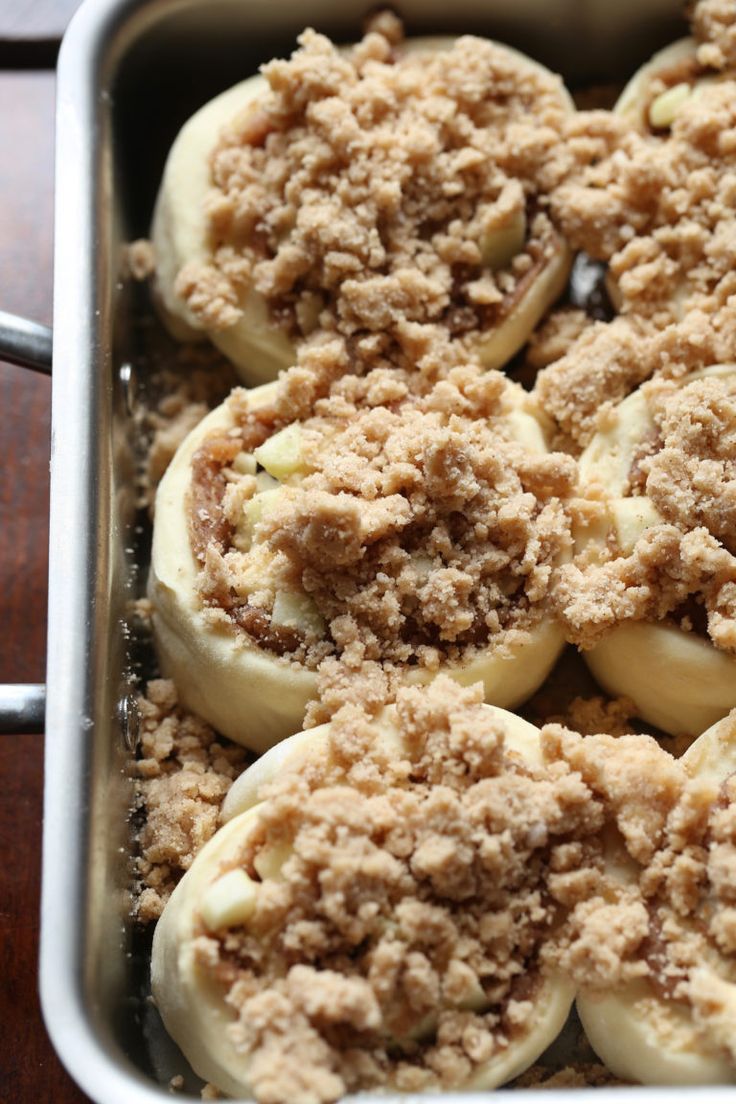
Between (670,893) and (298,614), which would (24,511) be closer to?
(298,614)

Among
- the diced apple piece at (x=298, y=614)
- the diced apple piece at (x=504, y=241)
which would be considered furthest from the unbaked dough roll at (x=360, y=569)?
the diced apple piece at (x=504, y=241)

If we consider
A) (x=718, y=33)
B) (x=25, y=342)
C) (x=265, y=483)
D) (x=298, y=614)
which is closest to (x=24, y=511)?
(x=25, y=342)

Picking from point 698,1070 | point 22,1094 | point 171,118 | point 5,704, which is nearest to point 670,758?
point 698,1070

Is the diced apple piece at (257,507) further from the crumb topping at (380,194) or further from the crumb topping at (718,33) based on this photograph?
the crumb topping at (718,33)

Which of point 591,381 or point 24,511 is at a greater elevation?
point 591,381

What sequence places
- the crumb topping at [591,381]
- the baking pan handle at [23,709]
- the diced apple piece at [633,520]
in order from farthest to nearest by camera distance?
the crumb topping at [591,381]
the diced apple piece at [633,520]
the baking pan handle at [23,709]
